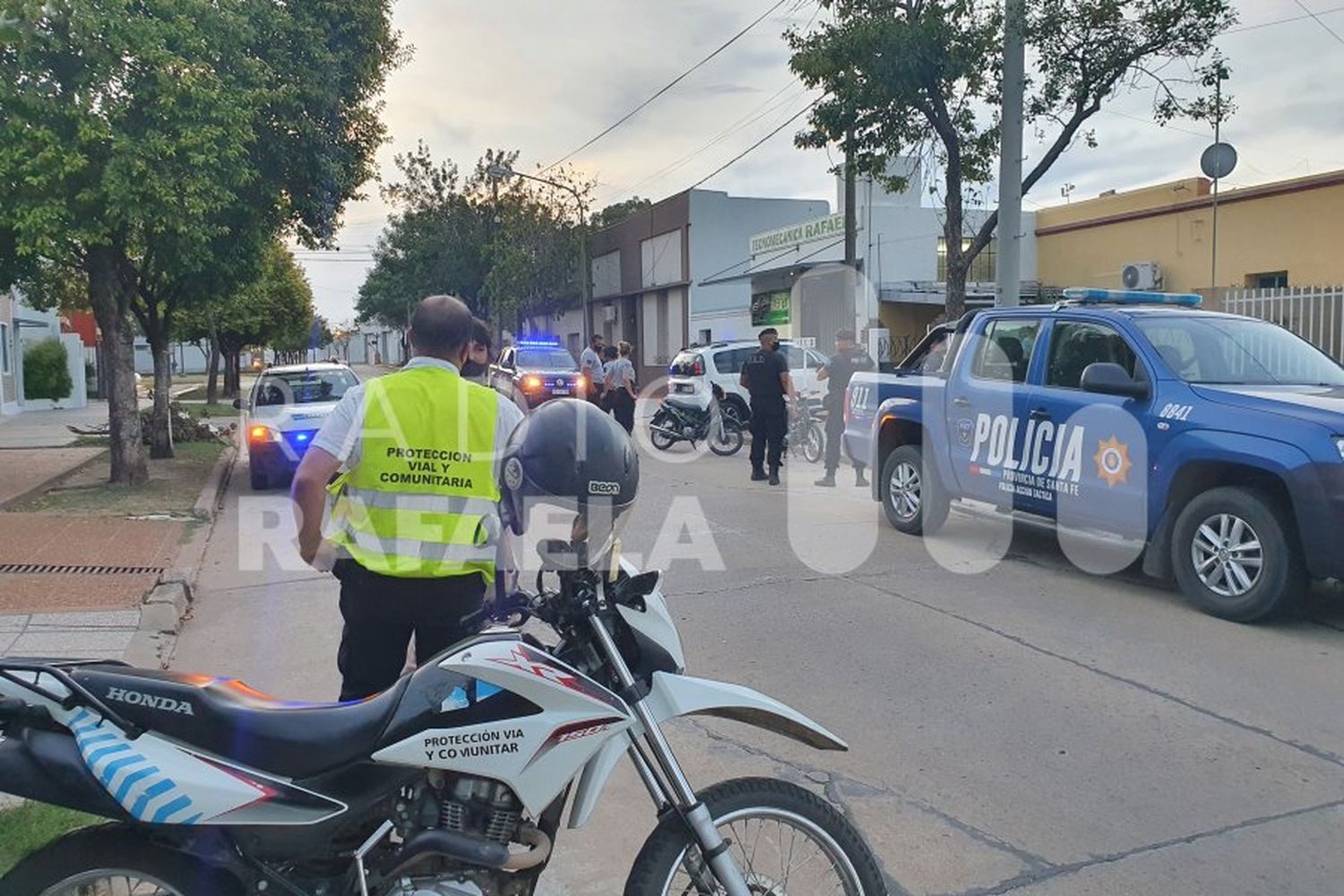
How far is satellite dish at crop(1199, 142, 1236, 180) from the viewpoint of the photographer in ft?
48.6

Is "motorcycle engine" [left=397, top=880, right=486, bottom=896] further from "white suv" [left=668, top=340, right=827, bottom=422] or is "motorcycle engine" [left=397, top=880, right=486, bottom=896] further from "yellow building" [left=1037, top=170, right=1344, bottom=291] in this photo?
"yellow building" [left=1037, top=170, right=1344, bottom=291]

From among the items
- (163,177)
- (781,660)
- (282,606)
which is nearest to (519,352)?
(163,177)

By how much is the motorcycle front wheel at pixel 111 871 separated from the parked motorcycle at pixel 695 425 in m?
15.1

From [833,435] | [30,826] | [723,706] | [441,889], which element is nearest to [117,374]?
[833,435]

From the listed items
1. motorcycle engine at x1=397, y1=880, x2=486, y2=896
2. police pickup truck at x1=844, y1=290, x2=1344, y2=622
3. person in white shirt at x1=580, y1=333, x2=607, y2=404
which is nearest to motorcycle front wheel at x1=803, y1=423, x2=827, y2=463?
person in white shirt at x1=580, y1=333, x2=607, y2=404

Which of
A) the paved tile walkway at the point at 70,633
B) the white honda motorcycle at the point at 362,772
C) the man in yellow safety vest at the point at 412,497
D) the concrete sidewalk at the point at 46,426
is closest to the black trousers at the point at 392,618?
the man in yellow safety vest at the point at 412,497

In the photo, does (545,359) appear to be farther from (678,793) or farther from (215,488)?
(678,793)

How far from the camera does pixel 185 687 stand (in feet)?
8.50

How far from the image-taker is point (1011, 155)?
1317 cm

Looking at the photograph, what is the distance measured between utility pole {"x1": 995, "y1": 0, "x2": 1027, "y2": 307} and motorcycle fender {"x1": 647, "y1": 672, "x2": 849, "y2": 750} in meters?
10.9

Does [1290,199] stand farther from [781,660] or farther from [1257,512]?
[781,660]

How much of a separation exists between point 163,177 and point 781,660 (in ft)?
27.6

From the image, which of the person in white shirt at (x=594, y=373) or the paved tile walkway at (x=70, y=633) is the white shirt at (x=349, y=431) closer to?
the paved tile walkway at (x=70, y=633)

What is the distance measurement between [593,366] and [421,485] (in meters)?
15.8
